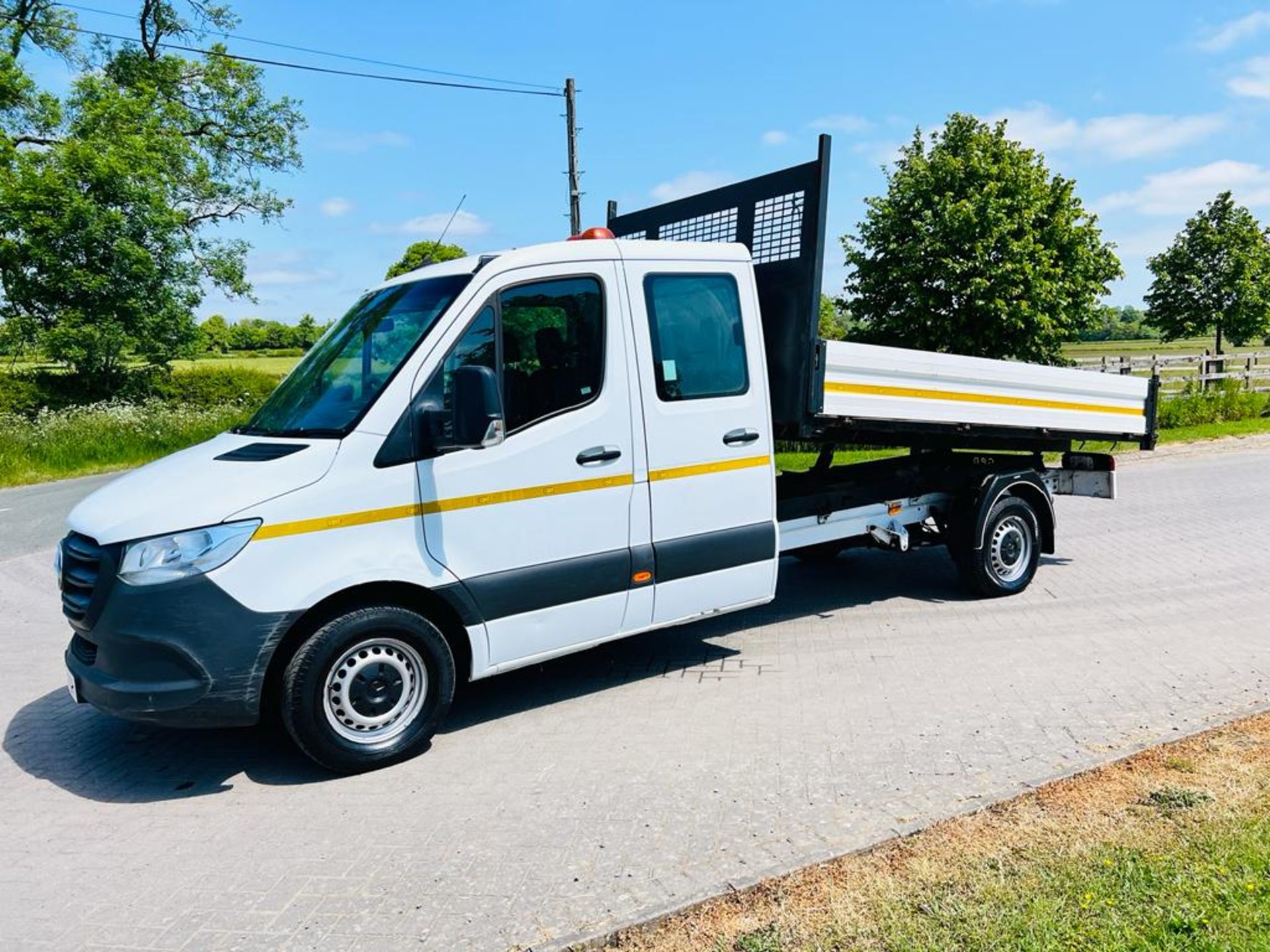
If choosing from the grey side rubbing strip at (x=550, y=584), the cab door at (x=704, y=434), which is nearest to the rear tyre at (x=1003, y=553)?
the cab door at (x=704, y=434)

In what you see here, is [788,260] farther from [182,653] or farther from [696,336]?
[182,653]

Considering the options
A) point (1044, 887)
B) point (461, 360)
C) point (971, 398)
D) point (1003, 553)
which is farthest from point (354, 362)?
point (1003, 553)

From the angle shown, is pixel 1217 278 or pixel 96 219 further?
pixel 1217 278

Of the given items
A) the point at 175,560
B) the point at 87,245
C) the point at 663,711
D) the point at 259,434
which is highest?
the point at 87,245

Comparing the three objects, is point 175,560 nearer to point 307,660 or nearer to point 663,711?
point 307,660

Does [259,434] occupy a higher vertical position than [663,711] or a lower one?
higher

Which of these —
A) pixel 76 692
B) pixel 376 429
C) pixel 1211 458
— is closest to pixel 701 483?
pixel 376 429

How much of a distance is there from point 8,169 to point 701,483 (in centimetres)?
2694

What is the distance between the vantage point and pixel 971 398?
22.3ft

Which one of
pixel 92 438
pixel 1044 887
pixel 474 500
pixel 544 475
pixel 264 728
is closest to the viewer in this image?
pixel 1044 887

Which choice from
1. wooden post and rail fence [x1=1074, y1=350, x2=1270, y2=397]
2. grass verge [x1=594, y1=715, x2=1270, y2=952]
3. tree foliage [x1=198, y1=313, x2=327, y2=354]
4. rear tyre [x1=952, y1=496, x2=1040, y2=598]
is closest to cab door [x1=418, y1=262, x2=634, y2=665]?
grass verge [x1=594, y1=715, x2=1270, y2=952]

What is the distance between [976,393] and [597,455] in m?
3.25

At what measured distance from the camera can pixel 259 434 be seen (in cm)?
506

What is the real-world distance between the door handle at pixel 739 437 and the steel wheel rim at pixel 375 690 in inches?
86.2
